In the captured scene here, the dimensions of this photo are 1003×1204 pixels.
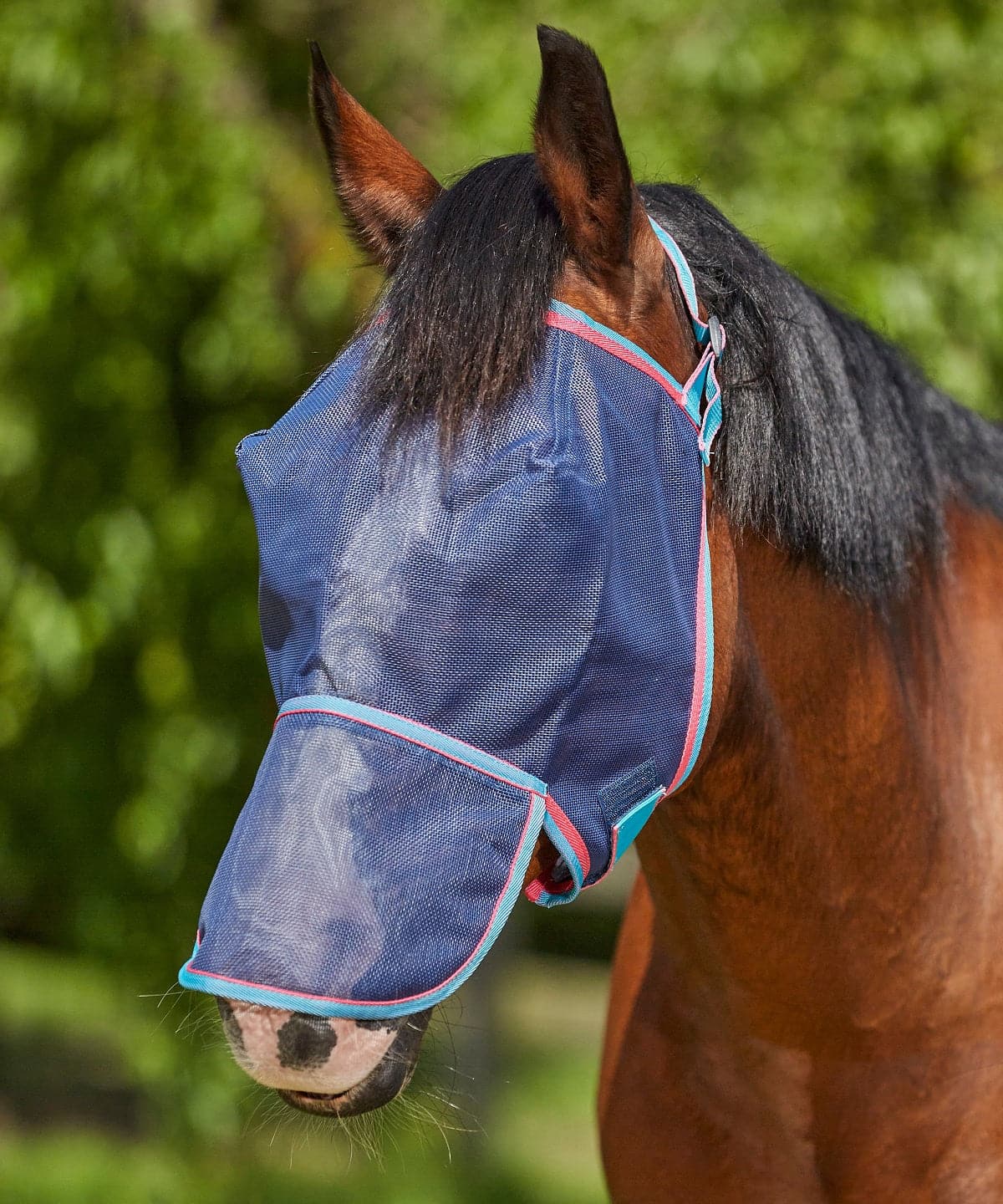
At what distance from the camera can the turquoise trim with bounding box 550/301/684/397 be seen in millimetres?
1457

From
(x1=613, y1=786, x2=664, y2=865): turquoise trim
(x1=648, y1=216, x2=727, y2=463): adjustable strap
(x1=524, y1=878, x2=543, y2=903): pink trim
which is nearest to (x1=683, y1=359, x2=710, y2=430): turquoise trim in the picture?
(x1=648, y1=216, x2=727, y2=463): adjustable strap

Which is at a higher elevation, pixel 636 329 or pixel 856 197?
pixel 856 197

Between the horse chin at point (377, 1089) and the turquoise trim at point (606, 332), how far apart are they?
2.41 feet

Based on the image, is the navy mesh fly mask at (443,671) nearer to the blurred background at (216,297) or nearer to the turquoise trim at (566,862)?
the turquoise trim at (566,862)

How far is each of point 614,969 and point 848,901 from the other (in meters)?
0.74

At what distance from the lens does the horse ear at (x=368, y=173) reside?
5.82ft

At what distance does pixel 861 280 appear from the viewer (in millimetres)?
3967

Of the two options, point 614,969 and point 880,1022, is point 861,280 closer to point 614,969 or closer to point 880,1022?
point 614,969

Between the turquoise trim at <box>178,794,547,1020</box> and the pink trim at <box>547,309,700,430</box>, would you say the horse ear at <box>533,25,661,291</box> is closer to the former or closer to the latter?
the pink trim at <box>547,309,700,430</box>

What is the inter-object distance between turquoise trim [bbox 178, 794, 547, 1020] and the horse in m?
0.07

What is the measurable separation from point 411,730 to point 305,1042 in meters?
0.31

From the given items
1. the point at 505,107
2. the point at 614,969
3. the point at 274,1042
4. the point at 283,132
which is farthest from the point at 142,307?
the point at 274,1042

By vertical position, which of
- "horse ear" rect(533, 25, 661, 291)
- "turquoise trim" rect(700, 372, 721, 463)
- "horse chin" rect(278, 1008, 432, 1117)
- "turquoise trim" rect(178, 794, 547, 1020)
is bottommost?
"horse chin" rect(278, 1008, 432, 1117)

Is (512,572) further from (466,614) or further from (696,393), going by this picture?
(696,393)
